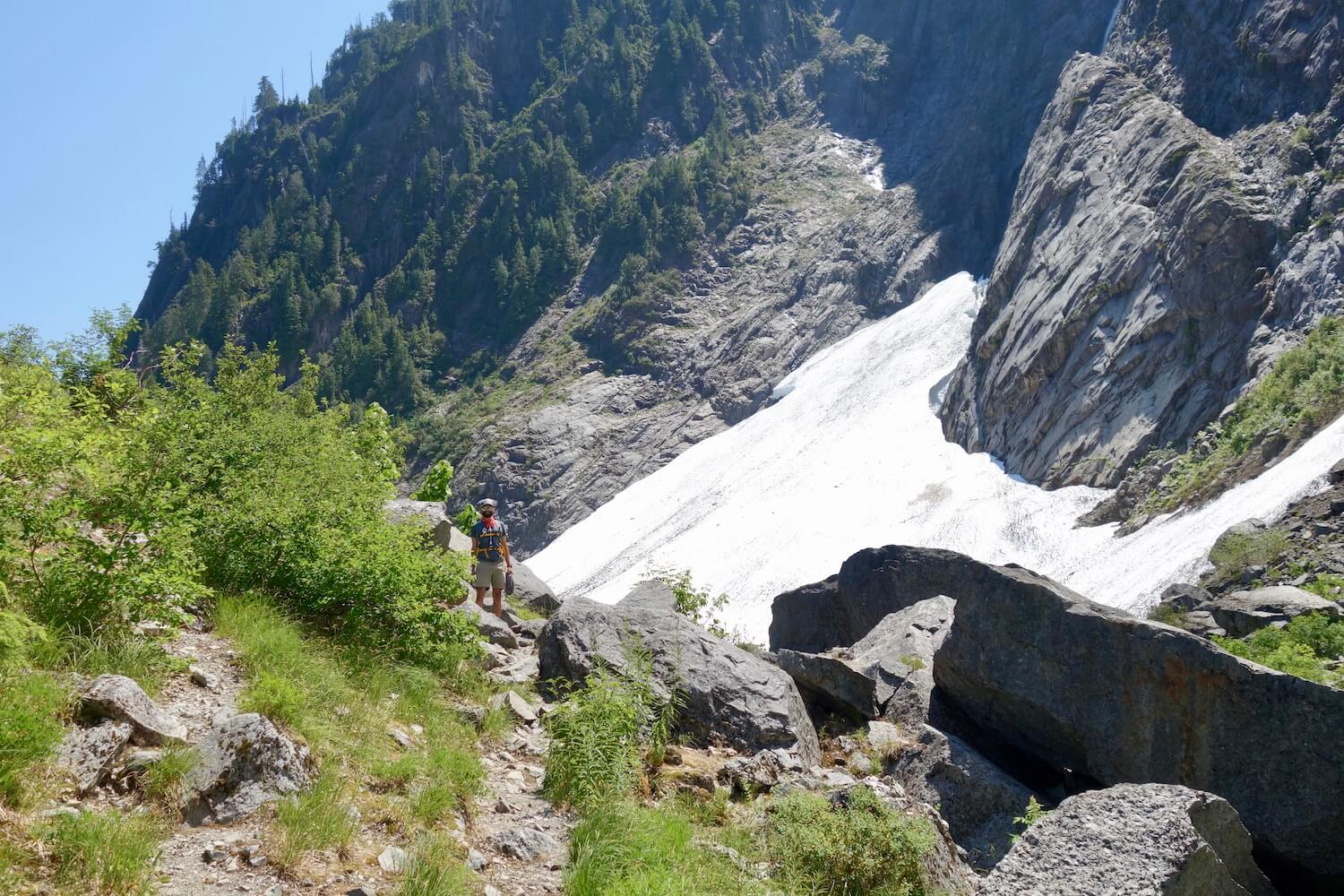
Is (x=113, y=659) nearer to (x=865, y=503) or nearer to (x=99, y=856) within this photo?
(x=99, y=856)

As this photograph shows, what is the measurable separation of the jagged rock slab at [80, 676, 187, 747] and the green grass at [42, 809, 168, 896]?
894 mm

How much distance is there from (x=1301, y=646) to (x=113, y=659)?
470 inches

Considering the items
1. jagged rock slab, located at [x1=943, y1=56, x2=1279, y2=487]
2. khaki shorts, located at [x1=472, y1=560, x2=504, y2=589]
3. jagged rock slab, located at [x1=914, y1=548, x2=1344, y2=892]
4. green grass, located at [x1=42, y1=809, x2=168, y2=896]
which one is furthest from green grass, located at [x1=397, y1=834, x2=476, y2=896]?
jagged rock slab, located at [x1=943, y1=56, x2=1279, y2=487]

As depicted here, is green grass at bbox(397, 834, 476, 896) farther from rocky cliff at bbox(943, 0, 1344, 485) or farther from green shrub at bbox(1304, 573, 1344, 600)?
rocky cliff at bbox(943, 0, 1344, 485)

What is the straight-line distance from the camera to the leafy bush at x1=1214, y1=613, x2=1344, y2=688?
34.9ft

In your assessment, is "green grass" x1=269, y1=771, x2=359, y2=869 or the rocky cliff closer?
"green grass" x1=269, y1=771, x2=359, y2=869

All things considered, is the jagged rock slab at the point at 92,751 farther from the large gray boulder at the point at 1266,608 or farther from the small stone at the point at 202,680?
the large gray boulder at the point at 1266,608

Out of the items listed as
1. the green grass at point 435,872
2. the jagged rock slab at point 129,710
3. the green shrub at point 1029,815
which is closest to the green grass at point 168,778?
the jagged rock slab at point 129,710

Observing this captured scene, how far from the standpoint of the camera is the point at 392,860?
19.6 ft

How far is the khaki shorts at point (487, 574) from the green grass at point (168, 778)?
22.0 ft

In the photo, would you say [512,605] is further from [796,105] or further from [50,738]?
[796,105]

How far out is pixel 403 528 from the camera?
394 inches

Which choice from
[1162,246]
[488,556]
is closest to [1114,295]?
[1162,246]

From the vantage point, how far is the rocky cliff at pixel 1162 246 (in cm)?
3806
